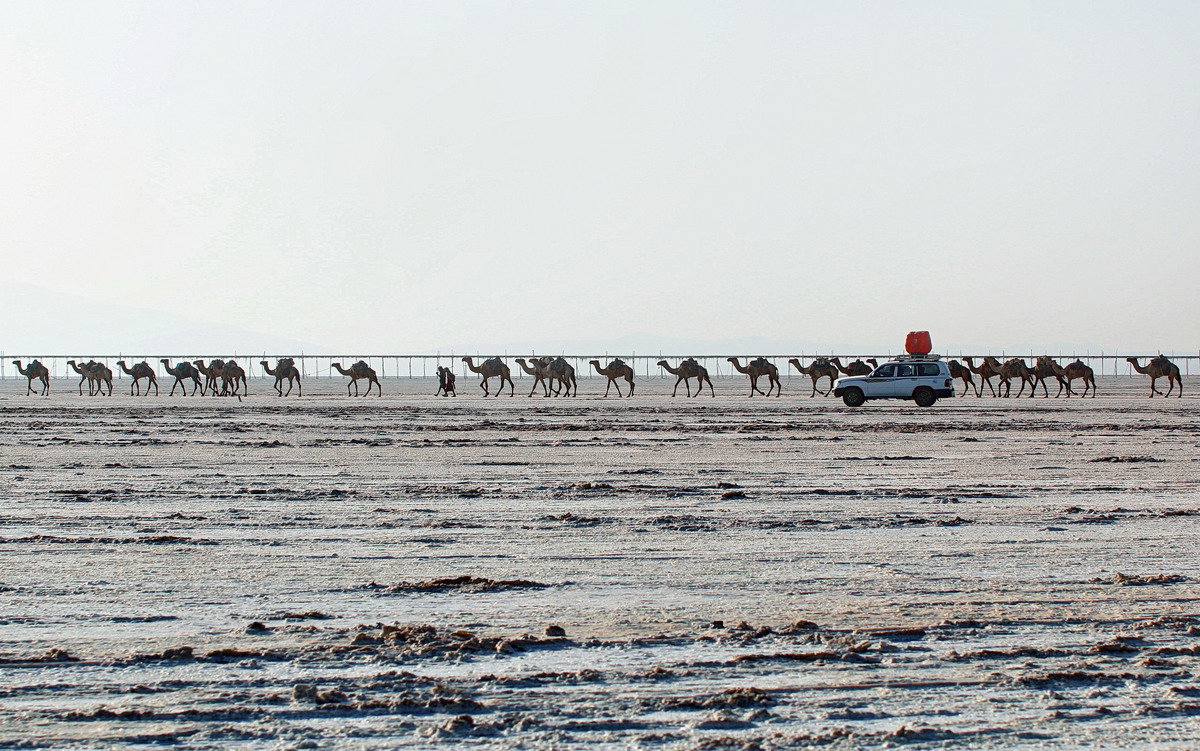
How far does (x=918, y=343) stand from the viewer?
57.9 m

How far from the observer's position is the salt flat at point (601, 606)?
5.29m

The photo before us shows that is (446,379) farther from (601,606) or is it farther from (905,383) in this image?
(601,606)

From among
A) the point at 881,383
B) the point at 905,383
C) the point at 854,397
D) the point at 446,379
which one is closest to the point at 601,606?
the point at 854,397

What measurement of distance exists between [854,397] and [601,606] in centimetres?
3509

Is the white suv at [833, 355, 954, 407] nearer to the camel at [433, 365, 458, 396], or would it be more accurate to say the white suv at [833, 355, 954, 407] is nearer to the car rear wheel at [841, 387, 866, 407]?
the car rear wheel at [841, 387, 866, 407]

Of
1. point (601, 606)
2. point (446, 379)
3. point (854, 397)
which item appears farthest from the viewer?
point (446, 379)

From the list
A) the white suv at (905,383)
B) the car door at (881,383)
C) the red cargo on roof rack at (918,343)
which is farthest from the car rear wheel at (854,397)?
the red cargo on roof rack at (918,343)

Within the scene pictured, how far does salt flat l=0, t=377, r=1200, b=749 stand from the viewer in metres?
5.29

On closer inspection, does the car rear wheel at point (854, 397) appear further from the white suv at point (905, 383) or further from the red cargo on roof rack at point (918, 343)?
the red cargo on roof rack at point (918, 343)

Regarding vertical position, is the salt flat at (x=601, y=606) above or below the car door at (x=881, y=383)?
below

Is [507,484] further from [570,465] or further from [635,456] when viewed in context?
[635,456]

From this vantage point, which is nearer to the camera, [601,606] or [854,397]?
[601,606]

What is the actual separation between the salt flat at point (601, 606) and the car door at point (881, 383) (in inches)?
963

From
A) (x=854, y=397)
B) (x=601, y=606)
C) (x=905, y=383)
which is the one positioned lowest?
(x=601, y=606)
